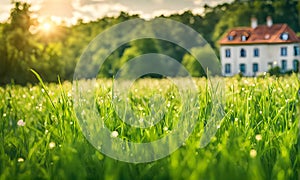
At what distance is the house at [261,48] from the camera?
111 ft

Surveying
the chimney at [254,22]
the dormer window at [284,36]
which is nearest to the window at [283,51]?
the dormer window at [284,36]

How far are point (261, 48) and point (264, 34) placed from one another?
1269mm

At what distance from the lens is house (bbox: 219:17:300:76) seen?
33728 mm

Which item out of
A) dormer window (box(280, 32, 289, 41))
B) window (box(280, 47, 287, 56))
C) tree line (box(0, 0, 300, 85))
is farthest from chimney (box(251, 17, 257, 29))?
tree line (box(0, 0, 300, 85))

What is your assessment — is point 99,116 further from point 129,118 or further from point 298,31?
point 298,31

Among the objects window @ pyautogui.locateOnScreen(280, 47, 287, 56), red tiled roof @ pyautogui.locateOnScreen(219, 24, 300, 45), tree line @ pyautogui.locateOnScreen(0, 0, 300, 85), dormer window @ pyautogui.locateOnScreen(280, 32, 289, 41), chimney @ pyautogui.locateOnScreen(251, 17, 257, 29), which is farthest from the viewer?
chimney @ pyautogui.locateOnScreen(251, 17, 257, 29)

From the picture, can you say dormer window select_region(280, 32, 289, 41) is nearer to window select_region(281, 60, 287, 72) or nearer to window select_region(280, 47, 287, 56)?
window select_region(280, 47, 287, 56)

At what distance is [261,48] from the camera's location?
36.2 m

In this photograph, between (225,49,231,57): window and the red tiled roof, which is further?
(225,49,231,57): window

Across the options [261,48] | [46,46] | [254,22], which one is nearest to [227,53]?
[254,22]

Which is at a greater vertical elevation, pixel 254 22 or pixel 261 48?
pixel 254 22

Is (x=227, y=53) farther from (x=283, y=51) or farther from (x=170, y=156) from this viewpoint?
(x=170, y=156)

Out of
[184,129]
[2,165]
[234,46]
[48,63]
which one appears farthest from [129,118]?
[234,46]

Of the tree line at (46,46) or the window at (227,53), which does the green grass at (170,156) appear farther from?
the window at (227,53)
